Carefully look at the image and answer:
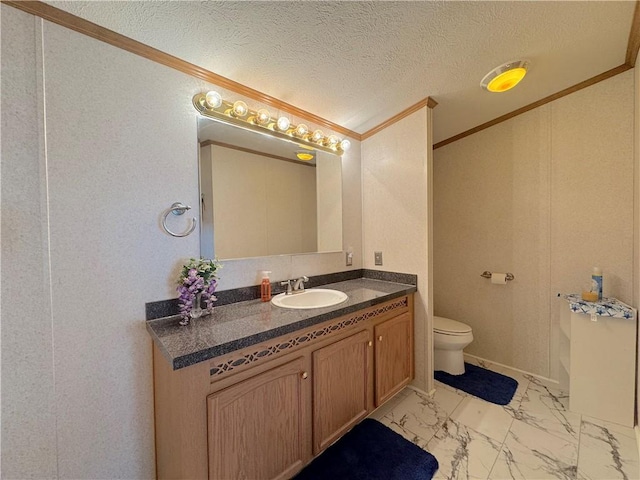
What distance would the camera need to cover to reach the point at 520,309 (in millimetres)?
2176

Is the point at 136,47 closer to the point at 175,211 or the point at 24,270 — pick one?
the point at 175,211

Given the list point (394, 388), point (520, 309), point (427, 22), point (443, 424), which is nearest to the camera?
point (427, 22)

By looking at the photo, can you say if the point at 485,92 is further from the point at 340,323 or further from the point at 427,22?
the point at 340,323

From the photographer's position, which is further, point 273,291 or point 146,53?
point 273,291

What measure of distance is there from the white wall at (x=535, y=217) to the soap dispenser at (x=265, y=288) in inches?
77.4

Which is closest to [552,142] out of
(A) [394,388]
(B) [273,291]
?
(A) [394,388]

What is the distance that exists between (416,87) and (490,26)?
0.48m

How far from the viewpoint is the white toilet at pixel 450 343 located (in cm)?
210

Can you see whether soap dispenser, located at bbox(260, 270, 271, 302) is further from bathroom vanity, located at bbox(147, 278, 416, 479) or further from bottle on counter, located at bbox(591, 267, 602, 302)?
bottle on counter, located at bbox(591, 267, 602, 302)

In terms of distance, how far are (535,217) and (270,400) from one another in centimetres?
242

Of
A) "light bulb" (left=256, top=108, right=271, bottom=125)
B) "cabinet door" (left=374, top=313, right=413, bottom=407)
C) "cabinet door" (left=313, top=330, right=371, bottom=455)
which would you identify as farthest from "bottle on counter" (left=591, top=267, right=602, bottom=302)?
"light bulb" (left=256, top=108, right=271, bottom=125)

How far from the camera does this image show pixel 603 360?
5.32 ft

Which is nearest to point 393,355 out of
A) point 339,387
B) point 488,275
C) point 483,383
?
point 339,387

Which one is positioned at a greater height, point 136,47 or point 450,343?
point 136,47
